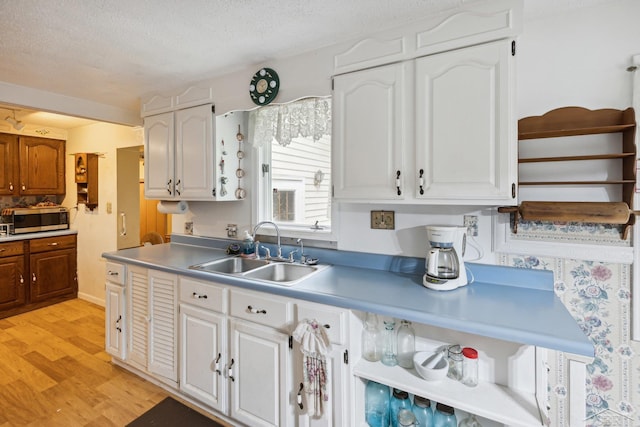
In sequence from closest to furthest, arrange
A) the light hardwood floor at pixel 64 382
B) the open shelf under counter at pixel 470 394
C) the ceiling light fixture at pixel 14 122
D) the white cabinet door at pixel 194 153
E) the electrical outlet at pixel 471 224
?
the open shelf under counter at pixel 470 394, the electrical outlet at pixel 471 224, the light hardwood floor at pixel 64 382, the white cabinet door at pixel 194 153, the ceiling light fixture at pixel 14 122

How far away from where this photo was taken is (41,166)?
13.5ft

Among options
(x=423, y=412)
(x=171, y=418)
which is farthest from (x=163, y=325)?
(x=423, y=412)

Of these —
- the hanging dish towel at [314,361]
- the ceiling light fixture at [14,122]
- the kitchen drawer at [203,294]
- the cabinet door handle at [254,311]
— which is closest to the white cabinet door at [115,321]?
the kitchen drawer at [203,294]

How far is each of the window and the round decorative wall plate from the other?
0.59ft

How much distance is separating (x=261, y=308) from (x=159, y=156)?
5.49 feet

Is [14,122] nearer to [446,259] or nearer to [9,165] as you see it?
[9,165]

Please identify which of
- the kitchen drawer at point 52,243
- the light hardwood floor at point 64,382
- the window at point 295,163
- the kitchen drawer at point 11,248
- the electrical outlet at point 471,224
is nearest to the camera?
the electrical outlet at point 471,224

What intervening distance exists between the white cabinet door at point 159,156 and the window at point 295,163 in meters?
0.69

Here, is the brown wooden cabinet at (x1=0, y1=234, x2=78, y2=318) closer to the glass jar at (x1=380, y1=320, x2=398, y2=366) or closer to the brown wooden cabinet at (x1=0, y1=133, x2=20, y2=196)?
the brown wooden cabinet at (x1=0, y1=133, x2=20, y2=196)

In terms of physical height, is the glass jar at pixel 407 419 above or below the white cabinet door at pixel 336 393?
below

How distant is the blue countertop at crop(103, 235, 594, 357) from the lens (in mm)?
1189

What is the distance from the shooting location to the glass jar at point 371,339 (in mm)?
1633

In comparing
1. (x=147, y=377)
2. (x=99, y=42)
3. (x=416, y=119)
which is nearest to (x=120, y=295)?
(x=147, y=377)

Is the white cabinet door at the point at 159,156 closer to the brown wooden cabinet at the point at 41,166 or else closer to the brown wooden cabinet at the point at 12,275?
the brown wooden cabinet at the point at 12,275
